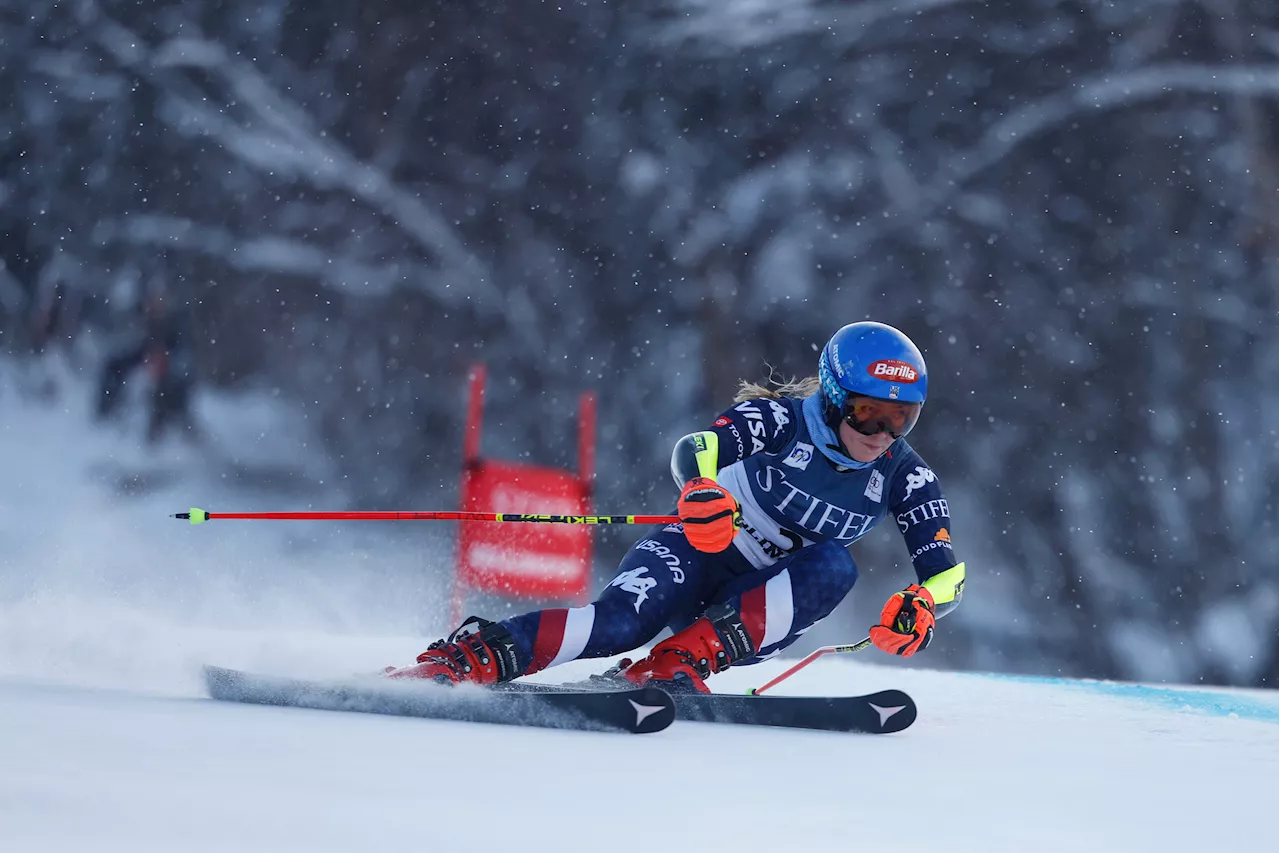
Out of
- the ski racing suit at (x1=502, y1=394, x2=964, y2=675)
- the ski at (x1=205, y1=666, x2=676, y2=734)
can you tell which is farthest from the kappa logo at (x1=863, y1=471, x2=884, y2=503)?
the ski at (x1=205, y1=666, x2=676, y2=734)

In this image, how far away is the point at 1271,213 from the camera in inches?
307

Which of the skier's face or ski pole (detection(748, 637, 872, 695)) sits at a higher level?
the skier's face

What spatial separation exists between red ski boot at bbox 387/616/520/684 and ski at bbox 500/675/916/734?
0.15ft

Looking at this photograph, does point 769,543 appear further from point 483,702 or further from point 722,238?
point 722,238

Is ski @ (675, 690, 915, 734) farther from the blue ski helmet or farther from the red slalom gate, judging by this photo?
the red slalom gate

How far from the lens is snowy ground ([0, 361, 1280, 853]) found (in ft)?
3.63

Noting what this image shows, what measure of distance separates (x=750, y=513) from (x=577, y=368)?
567 cm

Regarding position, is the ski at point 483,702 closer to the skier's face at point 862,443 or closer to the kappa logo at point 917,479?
the skier's face at point 862,443

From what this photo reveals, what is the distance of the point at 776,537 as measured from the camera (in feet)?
9.07

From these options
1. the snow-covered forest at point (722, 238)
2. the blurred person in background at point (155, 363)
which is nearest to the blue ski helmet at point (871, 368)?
the snow-covered forest at point (722, 238)

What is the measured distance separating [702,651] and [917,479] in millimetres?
651

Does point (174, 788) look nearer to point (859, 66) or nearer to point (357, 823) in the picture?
point (357, 823)

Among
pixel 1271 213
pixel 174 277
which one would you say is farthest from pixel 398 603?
pixel 1271 213

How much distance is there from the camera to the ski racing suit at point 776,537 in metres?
2.53
